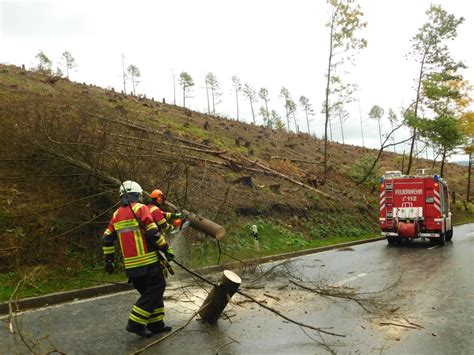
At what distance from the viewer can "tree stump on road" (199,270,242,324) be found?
17.6 feet

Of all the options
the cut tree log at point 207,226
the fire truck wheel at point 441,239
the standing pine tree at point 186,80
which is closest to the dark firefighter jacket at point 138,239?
the cut tree log at point 207,226

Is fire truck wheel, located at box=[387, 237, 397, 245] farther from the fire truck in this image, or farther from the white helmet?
the white helmet

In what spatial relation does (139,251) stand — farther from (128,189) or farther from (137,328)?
(137,328)

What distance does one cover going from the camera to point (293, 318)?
5809mm

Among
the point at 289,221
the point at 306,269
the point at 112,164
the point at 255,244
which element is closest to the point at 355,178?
the point at 289,221

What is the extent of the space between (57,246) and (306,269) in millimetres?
5700

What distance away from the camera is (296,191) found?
20.0 metres

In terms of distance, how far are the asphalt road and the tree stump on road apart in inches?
5.8

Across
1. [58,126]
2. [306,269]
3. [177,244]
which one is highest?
[58,126]

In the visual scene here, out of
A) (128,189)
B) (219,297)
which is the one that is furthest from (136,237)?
(219,297)

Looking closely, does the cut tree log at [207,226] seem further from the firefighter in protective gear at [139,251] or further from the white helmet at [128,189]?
the white helmet at [128,189]

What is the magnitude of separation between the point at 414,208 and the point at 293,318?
10.2 meters

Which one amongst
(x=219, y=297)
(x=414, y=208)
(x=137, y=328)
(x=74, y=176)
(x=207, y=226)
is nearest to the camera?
(x=137, y=328)

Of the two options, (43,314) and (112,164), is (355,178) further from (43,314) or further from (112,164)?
(43,314)
